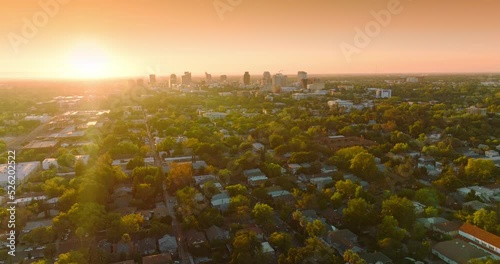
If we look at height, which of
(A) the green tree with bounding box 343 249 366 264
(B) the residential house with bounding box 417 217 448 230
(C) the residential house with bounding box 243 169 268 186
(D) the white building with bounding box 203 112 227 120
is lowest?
(B) the residential house with bounding box 417 217 448 230

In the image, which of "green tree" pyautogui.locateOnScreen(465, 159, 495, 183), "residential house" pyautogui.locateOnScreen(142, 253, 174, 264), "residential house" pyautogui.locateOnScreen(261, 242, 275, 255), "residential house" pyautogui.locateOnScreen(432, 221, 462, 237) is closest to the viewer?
"residential house" pyautogui.locateOnScreen(142, 253, 174, 264)

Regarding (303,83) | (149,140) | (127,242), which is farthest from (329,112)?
(303,83)

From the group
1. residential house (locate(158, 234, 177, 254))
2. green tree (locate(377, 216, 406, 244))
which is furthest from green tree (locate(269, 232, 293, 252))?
residential house (locate(158, 234, 177, 254))

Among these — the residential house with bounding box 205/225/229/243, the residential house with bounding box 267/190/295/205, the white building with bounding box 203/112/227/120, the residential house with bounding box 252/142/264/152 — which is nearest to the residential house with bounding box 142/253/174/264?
the residential house with bounding box 205/225/229/243

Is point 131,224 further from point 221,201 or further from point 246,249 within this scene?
point 246,249

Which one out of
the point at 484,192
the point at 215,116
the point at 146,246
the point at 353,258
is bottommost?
the point at 146,246

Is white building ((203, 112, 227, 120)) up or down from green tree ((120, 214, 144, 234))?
up

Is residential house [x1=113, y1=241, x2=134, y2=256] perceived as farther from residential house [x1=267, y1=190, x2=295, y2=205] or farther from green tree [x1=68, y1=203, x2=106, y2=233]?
residential house [x1=267, y1=190, x2=295, y2=205]

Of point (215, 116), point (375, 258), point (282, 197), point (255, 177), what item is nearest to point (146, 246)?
point (282, 197)

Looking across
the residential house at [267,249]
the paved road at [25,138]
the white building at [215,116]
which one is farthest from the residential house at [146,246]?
the white building at [215,116]

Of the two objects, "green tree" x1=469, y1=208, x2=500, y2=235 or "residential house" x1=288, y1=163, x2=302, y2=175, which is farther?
"residential house" x1=288, y1=163, x2=302, y2=175

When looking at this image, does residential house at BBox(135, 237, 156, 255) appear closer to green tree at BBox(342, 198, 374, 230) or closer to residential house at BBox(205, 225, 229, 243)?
residential house at BBox(205, 225, 229, 243)

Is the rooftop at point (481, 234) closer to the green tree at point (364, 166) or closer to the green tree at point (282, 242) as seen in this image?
the green tree at point (364, 166)

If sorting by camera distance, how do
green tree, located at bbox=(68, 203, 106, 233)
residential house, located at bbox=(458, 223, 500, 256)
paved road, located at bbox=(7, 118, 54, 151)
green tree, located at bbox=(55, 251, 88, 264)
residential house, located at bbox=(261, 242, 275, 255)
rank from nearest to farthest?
1. green tree, located at bbox=(55, 251, 88, 264)
2. residential house, located at bbox=(458, 223, 500, 256)
3. residential house, located at bbox=(261, 242, 275, 255)
4. green tree, located at bbox=(68, 203, 106, 233)
5. paved road, located at bbox=(7, 118, 54, 151)
